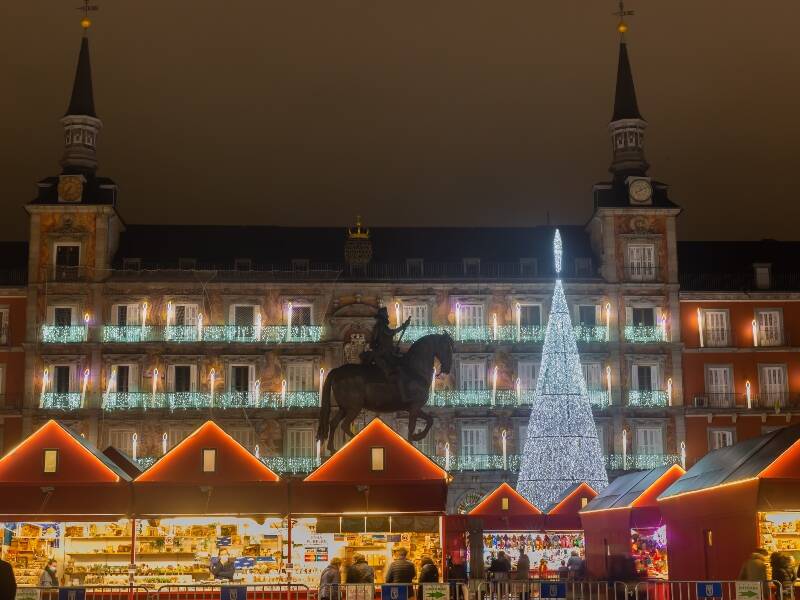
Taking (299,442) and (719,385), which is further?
(719,385)

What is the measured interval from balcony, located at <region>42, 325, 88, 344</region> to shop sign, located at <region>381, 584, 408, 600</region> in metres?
44.6

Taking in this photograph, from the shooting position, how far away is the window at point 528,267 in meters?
66.4

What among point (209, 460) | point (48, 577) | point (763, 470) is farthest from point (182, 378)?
point (763, 470)

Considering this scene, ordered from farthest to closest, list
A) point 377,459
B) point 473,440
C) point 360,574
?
point 473,440, point 377,459, point 360,574

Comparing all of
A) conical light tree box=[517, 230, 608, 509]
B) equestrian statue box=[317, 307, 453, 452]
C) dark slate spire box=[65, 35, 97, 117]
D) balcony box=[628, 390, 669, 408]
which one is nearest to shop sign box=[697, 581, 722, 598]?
equestrian statue box=[317, 307, 453, 452]

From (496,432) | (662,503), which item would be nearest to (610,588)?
(662,503)

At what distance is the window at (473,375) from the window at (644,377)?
7560 millimetres

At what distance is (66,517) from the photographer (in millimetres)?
29547

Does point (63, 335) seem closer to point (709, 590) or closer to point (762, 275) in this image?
point (762, 275)

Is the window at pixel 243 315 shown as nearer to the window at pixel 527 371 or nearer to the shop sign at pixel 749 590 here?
the window at pixel 527 371

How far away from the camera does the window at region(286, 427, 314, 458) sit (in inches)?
2488

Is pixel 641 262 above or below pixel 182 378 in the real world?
above

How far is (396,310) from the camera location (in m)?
64.9

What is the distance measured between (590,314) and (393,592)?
45585 millimetres
